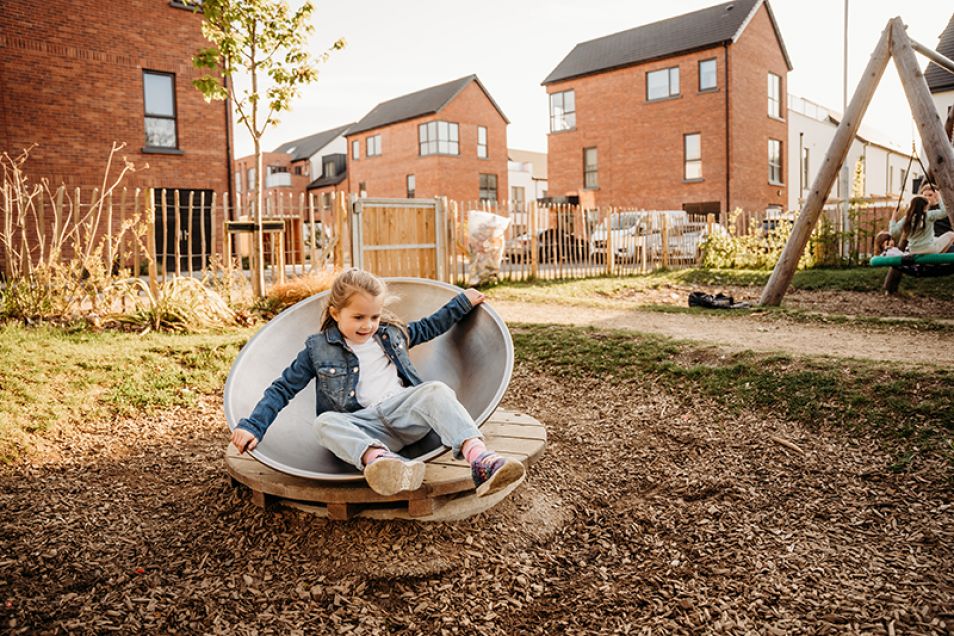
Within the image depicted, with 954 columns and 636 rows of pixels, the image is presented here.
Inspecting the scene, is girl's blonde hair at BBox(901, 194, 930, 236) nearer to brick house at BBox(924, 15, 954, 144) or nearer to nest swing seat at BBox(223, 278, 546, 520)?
nest swing seat at BBox(223, 278, 546, 520)

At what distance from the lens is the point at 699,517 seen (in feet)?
10.6

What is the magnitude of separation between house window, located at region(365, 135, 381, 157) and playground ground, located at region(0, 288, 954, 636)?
116ft

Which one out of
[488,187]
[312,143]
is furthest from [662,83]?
[312,143]

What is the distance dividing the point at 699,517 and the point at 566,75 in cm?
2875

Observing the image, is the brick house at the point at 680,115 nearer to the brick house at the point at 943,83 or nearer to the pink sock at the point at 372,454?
the brick house at the point at 943,83

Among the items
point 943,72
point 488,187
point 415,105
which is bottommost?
point 488,187

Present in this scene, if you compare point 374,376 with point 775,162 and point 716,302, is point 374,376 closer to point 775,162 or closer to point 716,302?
point 716,302

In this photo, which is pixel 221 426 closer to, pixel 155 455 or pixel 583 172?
pixel 155 455

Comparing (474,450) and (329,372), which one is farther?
(329,372)

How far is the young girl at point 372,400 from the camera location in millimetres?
2648

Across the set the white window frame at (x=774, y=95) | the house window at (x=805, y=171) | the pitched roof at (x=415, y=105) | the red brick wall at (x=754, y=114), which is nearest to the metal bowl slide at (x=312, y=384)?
the red brick wall at (x=754, y=114)

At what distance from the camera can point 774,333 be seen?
6785mm

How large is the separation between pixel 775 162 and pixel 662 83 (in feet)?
20.5

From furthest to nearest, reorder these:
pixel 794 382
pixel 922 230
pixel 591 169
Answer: pixel 591 169 < pixel 922 230 < pixel 794 382
